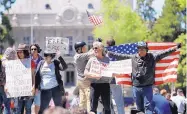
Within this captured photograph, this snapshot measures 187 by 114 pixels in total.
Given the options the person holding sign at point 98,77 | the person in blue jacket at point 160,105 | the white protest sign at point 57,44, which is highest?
the white protest sign at point 57,44

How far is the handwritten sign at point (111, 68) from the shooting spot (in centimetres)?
1059

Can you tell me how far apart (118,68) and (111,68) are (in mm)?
133

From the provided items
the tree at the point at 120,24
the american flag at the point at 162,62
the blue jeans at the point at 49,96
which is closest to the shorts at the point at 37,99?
the blue jeans at the point at 49,96

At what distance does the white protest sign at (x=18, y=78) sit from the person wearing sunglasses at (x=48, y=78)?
7.6 inches

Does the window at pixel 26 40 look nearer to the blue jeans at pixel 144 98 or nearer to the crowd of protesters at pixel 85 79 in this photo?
the crowd of protesters at pixel 85 79

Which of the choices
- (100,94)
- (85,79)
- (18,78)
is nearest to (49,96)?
(18,78)

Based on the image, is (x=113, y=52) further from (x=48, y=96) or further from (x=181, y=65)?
(x=181, y=65)

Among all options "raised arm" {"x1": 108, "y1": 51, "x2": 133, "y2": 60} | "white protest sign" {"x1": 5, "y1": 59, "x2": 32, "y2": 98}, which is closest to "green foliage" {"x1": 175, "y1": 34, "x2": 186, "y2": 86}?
"raised arm" {"x1": 108, "y1": 51, "x2": 133, "y2": 60}

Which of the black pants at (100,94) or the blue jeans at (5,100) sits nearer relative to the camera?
the black pants at (100,94)

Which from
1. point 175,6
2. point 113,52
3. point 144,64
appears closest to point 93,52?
point 113,52

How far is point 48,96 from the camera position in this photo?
10.9 metres

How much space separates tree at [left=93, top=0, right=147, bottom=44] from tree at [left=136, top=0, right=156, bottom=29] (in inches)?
476

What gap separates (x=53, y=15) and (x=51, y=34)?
3.19 meters

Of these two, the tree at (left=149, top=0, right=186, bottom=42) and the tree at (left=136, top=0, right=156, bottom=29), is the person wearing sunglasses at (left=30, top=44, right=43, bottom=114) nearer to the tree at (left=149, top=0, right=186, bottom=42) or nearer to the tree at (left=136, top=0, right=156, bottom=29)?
the tree at (left=149, top=0, right=186, bottom=42)
